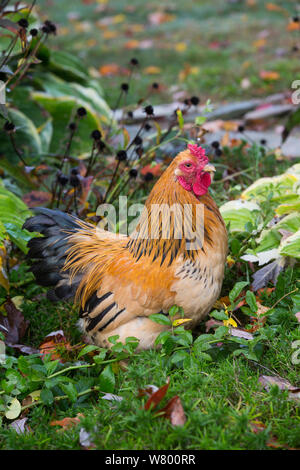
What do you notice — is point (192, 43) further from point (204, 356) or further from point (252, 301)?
point (204, 356)

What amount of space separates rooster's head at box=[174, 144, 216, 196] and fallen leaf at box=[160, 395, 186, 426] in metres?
1.01

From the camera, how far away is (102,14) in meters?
11.5

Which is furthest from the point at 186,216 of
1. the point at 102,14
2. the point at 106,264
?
the point at 102,14

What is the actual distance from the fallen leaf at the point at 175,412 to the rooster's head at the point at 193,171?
101 cm

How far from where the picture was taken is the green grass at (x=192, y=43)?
23.9 feet

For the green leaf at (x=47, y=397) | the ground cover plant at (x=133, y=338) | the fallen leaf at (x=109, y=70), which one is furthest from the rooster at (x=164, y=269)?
the fallen leaf at (x=109, y=70)

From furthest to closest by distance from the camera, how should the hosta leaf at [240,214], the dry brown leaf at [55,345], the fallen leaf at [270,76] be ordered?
the fallen leaf at [270,76], the hosta leaf at [240,214], the dry brown leaf at [55,345]

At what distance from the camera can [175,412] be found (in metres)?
2.04

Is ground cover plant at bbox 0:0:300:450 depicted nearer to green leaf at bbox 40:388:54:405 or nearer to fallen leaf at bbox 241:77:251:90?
green leaf at bbox 40:388:54:405

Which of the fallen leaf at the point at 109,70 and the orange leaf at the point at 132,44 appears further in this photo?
the orange leaf at the point at 132,44

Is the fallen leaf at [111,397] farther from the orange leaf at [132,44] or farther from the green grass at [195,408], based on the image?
the orange leaf at [132,44]

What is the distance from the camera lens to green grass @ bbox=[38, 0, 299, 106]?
23.9ft

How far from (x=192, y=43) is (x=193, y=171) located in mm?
7223

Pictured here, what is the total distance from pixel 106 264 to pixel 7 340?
0.71 m
